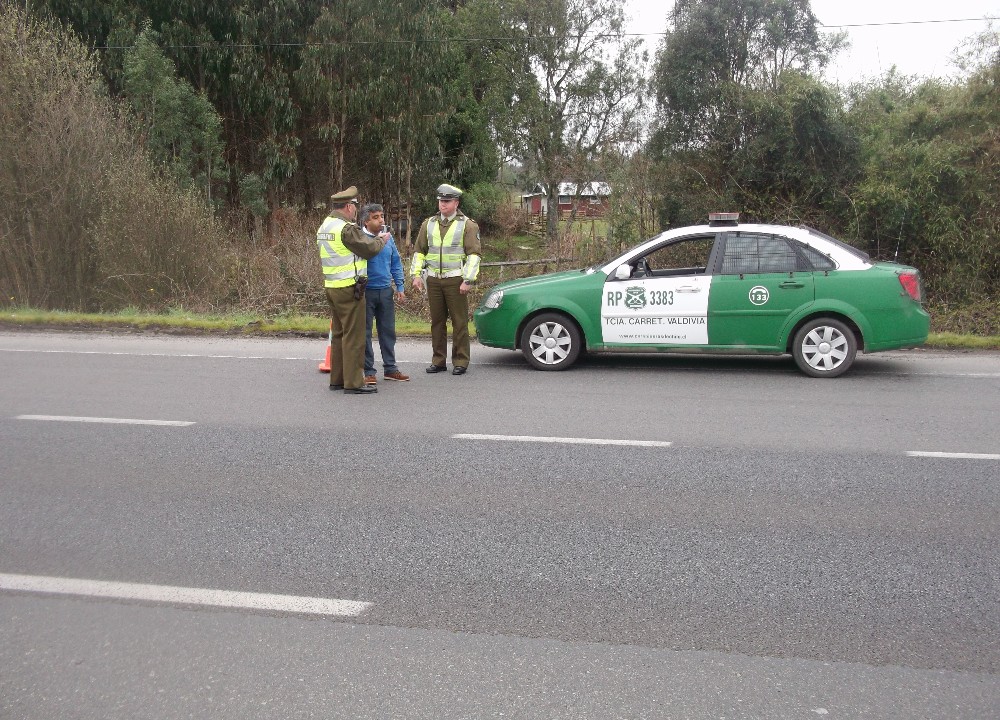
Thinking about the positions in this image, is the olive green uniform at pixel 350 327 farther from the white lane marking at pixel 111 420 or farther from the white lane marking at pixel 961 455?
the white lane marking at pixel 961 455

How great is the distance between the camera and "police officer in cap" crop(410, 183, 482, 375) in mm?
10672

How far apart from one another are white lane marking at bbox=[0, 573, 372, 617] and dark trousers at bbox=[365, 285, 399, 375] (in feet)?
17.9

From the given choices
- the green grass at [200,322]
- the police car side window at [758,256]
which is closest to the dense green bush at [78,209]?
the green grass at [200,322]

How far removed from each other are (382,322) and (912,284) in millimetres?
5414

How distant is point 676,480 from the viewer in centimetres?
650

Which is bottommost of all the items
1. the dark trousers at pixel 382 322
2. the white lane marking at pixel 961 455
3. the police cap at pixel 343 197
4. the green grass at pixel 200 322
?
the white lane marking at pixel 961 455

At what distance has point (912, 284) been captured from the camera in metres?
10.4

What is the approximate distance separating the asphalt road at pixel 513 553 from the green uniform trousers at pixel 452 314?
134cm

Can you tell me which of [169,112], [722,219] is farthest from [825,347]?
[169,112]

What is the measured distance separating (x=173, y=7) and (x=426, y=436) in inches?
1027

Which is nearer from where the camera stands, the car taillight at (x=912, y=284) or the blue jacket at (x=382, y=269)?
the blue jacket at (x=382, y=269)

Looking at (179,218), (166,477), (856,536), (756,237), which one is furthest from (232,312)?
(856,536)

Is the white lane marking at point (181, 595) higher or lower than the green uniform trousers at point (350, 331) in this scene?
lower

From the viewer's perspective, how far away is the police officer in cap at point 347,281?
9.51m
